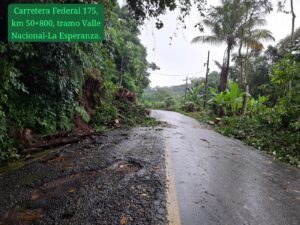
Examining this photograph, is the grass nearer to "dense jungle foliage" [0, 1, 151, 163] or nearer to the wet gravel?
the wet gravel

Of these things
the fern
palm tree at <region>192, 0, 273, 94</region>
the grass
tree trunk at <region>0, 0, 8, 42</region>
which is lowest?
the grass

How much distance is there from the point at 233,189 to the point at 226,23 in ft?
58.1

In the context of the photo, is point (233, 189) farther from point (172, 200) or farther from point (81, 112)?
point (81, 112)

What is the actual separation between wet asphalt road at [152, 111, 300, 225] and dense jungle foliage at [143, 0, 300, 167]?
1.76 meters

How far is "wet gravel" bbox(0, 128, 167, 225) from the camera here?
2389 millimetres

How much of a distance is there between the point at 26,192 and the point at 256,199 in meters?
2.87

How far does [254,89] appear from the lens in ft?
84.6

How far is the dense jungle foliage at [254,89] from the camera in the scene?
299 inches

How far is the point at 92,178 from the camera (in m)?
3.40

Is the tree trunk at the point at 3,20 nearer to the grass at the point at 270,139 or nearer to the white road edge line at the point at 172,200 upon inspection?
the white road edge line at the point at 172,200

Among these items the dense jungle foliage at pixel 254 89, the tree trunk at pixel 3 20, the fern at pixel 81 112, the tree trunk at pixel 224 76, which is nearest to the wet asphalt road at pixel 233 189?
the dense jungle foliage at pixel 254 89

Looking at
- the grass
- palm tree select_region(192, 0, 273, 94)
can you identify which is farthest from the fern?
palm tree select_region(192, 0, 273, 94)

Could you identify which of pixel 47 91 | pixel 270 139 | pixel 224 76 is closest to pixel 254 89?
pixel 224 76

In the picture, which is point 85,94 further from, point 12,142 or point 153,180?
point 153,180
